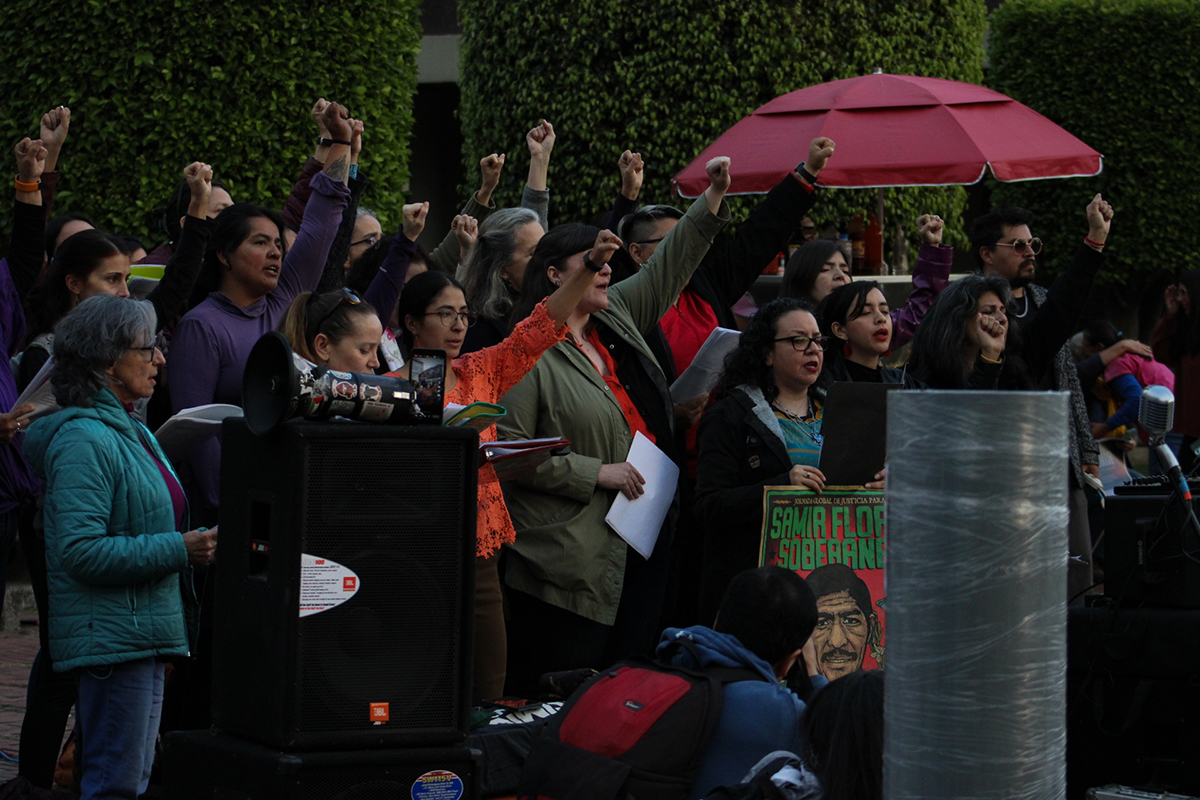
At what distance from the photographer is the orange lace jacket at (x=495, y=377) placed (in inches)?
201

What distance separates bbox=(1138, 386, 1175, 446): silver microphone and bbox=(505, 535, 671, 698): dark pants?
6.52 feet

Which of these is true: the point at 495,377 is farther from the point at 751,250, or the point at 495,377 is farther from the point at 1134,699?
the point at 1134,699

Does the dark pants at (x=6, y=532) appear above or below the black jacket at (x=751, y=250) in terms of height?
below

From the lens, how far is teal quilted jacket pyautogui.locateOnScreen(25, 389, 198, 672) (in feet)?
14.4

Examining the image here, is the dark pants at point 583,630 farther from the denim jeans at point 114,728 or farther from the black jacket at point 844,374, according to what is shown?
the denim jeans at point 114,728

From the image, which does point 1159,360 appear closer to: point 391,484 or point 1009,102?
point 1009,102

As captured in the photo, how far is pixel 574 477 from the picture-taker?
5656 mm

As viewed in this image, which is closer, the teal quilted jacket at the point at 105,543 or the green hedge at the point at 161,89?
the teal quilted jacket at the point at 105,543

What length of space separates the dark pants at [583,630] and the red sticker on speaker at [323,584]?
7.12 feet

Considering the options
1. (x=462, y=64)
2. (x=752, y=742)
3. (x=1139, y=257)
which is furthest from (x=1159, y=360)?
(x=752, y=742)

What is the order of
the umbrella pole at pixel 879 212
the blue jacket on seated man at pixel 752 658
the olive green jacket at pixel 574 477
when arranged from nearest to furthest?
the blue jacket on seated man at pixel 752 658
the olive green jacket at pixel 574 477
the umbrella pole at pixel 879 212

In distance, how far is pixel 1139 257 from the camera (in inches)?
624

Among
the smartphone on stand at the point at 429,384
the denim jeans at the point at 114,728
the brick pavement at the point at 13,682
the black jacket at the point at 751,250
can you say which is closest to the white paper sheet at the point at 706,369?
the black jacket at the point at 751,250

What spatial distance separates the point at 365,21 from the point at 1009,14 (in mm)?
8801
